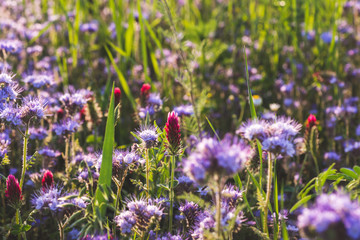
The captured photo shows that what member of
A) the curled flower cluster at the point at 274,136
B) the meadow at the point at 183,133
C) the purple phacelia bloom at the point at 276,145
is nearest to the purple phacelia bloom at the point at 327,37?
the meadow at the point at 183,133

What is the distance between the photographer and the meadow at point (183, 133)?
1746 mm

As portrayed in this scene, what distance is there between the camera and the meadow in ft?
5.73

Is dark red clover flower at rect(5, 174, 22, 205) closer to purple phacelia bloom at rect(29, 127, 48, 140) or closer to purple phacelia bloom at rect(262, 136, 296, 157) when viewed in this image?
purple phacelia bloom at rect(29, 127, 48, 140)

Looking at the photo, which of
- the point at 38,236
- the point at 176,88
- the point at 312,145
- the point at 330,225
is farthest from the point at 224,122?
the point at 330,225

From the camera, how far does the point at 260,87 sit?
15.4 ft

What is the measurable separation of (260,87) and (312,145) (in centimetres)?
209

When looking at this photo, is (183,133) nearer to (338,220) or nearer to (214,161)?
(214,161)

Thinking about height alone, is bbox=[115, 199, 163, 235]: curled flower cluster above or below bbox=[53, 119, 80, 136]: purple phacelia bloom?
below

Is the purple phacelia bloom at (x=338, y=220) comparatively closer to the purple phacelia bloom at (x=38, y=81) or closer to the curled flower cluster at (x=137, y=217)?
the curled flower cluster at (x=137, y=217)

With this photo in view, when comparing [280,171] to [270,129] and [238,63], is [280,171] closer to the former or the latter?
[270,129]

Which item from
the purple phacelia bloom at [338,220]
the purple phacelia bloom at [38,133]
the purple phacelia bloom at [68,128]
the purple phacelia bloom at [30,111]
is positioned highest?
the purple phacelia bloom at [38,133]

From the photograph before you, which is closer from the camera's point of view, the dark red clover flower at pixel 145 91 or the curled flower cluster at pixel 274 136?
the curled flower cluster at pixel 274 136

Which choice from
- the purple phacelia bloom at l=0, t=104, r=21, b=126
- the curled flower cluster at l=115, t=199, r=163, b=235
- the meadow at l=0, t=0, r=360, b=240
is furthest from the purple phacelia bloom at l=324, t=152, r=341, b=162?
→ the purple phacelia bloom at l=0, t=104, r=21, b=126

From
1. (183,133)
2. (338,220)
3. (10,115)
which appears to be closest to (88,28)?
(183,133)
